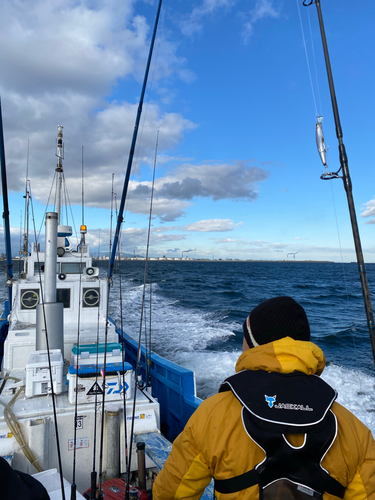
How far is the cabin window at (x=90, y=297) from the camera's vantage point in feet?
26.4

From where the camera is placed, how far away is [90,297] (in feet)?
26.5

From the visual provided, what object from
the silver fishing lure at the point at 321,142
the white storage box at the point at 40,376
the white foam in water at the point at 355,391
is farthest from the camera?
the white foam in water at the point at 355,391

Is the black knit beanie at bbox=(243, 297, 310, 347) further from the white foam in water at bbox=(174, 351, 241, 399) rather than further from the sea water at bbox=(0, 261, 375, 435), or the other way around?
the white foam in water at bbox=(174, 351, 241, 399)

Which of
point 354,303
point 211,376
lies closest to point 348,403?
point 211,376

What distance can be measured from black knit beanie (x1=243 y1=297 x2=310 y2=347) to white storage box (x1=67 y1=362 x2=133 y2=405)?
3.33 meters

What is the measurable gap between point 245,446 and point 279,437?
0.13m

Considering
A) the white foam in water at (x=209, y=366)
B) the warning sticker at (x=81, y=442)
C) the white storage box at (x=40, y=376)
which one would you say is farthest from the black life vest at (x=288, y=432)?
the white foam in water at (x=209, y=366)

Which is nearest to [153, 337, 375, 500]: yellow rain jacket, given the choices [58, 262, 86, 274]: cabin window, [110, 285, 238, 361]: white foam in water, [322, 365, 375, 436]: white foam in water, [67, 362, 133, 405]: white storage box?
[67, 362, 133, 405]: white storage box

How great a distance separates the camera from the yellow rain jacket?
120 centimetres

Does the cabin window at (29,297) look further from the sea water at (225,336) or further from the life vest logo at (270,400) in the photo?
the life vest logo at (270,400)

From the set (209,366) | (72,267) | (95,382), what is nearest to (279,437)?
(95,382)

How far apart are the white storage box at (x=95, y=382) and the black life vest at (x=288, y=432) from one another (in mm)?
3349

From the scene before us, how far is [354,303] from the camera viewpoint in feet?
86.8

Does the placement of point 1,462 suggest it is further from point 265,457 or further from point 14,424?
point 14,424
